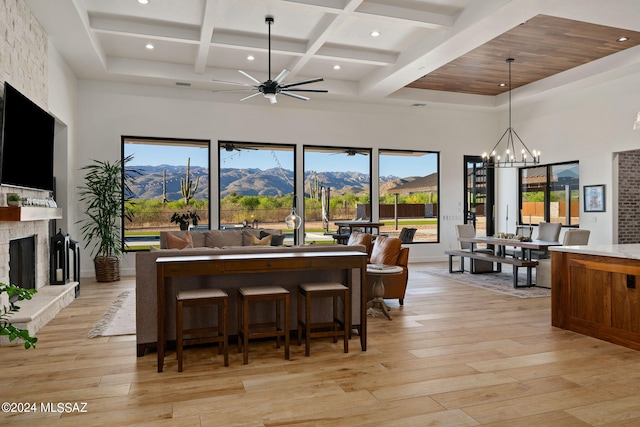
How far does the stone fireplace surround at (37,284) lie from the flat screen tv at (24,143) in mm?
166

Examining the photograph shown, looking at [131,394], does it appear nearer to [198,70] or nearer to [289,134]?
[198,70]

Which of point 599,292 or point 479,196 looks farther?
point 479,196

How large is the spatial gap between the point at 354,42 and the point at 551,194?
553cm

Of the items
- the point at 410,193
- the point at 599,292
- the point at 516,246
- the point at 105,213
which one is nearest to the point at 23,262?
the point at 105,213

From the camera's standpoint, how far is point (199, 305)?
361 centimetres

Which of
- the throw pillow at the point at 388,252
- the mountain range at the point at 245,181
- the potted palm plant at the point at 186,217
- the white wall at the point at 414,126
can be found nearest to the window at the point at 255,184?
the mountain range at the point at 245,181

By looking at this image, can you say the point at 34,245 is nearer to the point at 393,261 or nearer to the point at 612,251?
the point at 393,261

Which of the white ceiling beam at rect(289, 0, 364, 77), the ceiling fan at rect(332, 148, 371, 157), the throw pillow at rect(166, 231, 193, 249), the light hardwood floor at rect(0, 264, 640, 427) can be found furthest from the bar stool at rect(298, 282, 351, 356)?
the ceiling fan at rect(332, 148, 371, 157)

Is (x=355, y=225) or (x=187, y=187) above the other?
(x=187, y=187)

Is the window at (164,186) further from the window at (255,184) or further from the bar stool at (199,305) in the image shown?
the bar stool at (199,305)

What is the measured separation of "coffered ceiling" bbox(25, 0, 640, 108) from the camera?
568cm

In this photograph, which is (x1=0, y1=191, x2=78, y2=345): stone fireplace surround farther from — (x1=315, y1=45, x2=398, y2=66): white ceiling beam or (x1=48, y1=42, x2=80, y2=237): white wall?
(x1=315, y1=45, x2=398, y2=66): white ceiling beam

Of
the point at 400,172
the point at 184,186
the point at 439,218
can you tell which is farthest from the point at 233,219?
the point at 439,218

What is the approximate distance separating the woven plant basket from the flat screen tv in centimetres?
191
